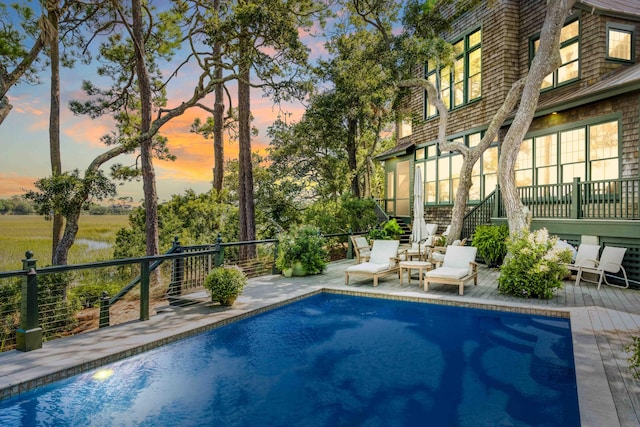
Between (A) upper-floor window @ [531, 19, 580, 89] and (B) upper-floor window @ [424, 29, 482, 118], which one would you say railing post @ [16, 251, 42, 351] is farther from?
(B) upper-floor window @ [424, 29, 482, 118]

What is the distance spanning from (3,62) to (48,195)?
222 inches

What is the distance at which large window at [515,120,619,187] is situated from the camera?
10.2 meters

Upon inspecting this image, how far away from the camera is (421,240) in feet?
36.6

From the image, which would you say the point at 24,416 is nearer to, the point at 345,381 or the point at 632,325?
the point at 345,381

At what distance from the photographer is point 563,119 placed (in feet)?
36.9

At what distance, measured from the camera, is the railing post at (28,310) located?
16.0 feet

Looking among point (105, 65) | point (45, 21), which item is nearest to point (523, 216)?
point (45, 21)

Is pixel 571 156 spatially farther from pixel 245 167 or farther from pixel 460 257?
pixel 245 167

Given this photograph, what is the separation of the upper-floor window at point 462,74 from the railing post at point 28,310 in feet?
45.9

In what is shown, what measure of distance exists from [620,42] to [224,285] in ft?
40.8

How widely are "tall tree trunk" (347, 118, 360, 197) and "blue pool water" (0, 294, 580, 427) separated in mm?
14453

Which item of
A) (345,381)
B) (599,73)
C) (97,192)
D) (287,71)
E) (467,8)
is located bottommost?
(345,381)

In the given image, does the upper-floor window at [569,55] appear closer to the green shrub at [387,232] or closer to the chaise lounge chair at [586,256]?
the chaise lounge chair at [586,256]

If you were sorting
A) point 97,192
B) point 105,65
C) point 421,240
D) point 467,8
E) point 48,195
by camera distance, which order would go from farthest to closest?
1. point 105,65
2. point 467,8
3. point 97,192
4. point 48,195
5. point 421,240
